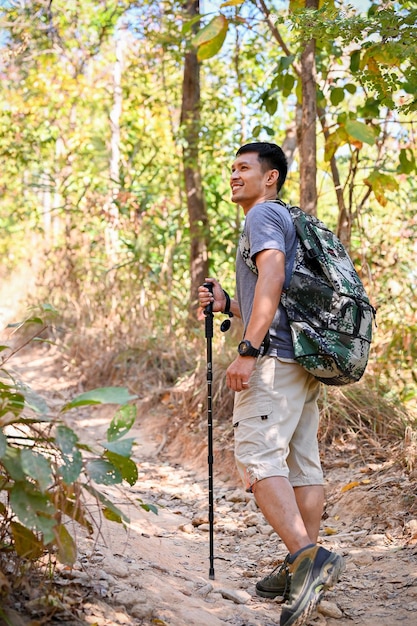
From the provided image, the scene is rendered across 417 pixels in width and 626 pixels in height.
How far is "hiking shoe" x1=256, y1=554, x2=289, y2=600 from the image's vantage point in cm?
308

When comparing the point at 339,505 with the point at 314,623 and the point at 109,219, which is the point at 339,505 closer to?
the point at 314,623

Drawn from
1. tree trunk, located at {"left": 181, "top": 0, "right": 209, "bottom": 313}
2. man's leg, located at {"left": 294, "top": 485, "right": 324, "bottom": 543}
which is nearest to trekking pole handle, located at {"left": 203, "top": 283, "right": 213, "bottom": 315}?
man's leg, located at {"left": 294, "top": 485, "right": 324, "bottom": 543}

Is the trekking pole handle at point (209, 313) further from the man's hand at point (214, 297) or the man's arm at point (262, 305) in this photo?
the man's arm at point (262, 305)

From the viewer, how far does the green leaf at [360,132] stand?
13.8 feet

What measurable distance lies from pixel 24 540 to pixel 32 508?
293 mm

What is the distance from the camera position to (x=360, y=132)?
4.23 meters

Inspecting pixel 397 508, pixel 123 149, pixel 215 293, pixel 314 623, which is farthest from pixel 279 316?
pixel 123 149

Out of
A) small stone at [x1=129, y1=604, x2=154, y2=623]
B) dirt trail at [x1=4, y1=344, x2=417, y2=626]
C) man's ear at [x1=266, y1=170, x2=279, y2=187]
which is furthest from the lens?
man's ear at [x1=266, y1=170, x2=279, y2=187]

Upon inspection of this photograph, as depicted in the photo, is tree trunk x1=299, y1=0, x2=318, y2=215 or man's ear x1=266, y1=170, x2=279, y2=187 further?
tree trunk x1=299, y1=0, x2=318, y2=215

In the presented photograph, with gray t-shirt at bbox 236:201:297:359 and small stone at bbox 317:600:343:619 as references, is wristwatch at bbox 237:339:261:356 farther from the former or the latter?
small stone at bbox 317:600:343:619

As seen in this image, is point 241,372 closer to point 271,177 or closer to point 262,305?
point 262,305

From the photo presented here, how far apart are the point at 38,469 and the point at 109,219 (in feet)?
23.3

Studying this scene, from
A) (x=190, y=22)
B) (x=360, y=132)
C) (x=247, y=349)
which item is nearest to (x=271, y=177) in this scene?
(x=247, y=349)

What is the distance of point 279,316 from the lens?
9.57 feet
